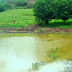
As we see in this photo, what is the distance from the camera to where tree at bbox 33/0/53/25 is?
3175 cm

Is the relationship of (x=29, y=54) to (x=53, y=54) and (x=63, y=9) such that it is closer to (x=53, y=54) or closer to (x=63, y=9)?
(x=53, y=54)

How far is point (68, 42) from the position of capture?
23.1m

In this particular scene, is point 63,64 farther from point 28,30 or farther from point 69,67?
point 28,30

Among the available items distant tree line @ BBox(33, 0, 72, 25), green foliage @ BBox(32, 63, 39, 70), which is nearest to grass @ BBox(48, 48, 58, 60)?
green foliage @ BBox(32, 63, 39, 70)

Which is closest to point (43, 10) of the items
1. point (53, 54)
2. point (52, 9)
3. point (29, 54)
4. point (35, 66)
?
point (52, 9)

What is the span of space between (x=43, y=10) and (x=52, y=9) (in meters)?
1.82

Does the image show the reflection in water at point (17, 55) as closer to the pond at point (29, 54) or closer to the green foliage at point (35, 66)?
the pond at point (29, 54)

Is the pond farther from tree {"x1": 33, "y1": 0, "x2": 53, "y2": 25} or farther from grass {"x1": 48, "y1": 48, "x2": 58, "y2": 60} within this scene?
tree {"x1": 33, "y1": 0, "x2": 53, "y2": 25}

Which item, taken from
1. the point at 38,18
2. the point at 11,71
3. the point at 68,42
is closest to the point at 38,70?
the point at 11,71

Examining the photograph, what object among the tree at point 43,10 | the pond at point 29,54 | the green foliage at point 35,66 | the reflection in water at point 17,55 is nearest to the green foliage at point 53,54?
the pond at point 29,54

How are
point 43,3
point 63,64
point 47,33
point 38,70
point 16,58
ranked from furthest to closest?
1. point 43,3
2. point 47,33
3. point 16,58
4. point 63,64
5. point 38,70

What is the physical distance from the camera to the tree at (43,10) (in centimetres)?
3175

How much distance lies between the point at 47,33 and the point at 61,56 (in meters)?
12.0

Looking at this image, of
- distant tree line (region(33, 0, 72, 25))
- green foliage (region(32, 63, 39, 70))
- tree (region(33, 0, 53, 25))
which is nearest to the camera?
green foliage (region(32, 63, 39, 70))
